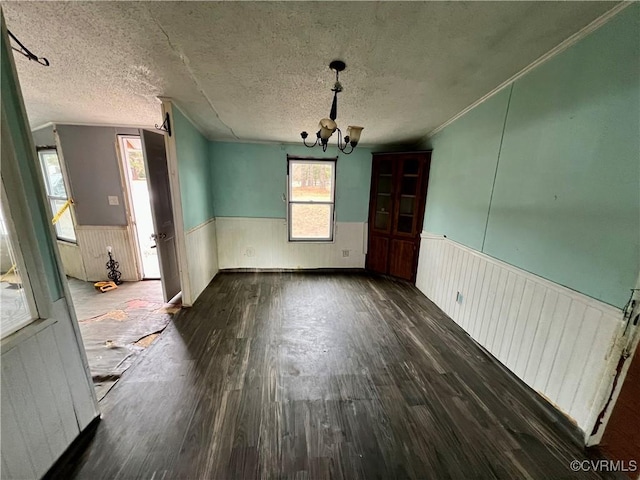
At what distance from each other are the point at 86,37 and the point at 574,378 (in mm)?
3579

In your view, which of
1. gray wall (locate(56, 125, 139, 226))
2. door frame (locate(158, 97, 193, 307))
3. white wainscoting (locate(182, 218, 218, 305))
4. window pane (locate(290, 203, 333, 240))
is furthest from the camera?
window pane (locate(290, 203, 333, 240))

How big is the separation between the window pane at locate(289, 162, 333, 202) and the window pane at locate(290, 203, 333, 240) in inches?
5.7

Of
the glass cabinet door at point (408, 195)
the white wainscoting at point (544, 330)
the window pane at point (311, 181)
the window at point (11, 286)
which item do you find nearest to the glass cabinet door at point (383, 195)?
the glass cabinet door at point (408, 195)

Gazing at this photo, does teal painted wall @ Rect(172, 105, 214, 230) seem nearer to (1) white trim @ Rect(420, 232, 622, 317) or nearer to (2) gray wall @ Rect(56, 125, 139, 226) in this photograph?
(2) gray wall @ Rect(56, 125, 139, 226)

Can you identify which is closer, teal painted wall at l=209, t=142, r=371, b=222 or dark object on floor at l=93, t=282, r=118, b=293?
dark object on floor at l=93, t=282, r=118, b=293

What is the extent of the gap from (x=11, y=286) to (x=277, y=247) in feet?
10.4

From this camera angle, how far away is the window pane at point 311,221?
4113 millimetres

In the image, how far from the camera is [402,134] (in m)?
3.30

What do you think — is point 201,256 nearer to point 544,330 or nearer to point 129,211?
point 129,211

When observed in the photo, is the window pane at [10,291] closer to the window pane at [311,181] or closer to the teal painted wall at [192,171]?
the teal painted wall at [192,171]

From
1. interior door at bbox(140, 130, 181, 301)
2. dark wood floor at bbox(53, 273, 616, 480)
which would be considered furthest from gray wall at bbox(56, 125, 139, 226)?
dark wood floor at bbox(53, 273, 616, 480)

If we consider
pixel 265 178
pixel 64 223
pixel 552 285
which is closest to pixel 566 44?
pixel 552 285

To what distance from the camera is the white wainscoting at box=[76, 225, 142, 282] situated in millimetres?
3389

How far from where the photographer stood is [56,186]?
3391 millimetres
